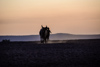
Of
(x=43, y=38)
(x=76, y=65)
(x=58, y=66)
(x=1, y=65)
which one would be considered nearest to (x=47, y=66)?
(x=58, y=66)

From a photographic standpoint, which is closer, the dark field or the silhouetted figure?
the dark field

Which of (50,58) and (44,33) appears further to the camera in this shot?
(44,33)

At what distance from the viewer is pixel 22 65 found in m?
14.1

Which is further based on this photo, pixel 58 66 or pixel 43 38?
pixel 43 38

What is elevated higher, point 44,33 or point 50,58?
point 44,33

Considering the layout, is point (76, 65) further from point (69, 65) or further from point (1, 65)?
point (1, 65)

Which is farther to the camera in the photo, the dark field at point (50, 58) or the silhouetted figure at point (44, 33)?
the silhouetted figure at point (44, 33)

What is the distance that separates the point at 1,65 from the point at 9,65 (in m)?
0.38

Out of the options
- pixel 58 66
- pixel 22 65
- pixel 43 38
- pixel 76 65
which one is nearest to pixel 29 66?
pixel 22 65

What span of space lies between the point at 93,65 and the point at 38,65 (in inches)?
102

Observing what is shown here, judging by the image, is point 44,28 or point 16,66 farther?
point 44,28

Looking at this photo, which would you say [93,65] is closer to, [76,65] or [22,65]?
[76,65]

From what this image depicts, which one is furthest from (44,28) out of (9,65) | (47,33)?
(9,65)

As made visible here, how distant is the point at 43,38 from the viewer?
4478cm
